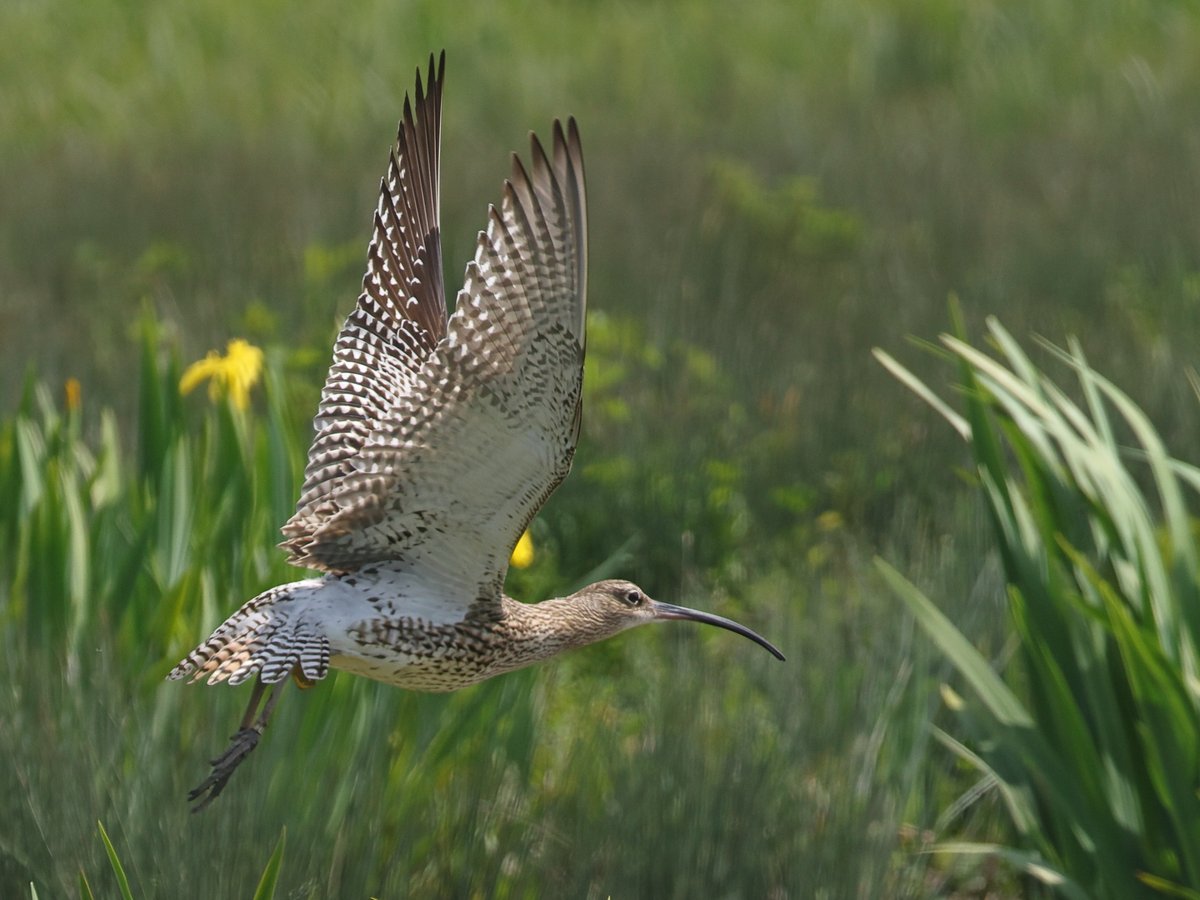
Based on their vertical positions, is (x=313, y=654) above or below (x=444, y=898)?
above

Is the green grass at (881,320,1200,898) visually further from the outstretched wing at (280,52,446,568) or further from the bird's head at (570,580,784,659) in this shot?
the outstretched wing at (280,52,446,568)

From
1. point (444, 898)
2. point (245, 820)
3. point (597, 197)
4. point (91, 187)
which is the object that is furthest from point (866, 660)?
point (91, 187)

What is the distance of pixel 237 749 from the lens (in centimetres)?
348

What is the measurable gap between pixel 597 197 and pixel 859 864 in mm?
6839

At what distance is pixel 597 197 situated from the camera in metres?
10.3

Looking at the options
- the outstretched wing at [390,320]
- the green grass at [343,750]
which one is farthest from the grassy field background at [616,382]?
the outstretched wing at [390,320]

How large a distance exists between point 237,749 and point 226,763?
38 mm

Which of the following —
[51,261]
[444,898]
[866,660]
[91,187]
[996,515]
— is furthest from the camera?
[91,187]

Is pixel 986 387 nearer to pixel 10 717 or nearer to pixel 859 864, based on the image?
pixel 859 864

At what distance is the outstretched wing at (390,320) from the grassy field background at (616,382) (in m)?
0.34

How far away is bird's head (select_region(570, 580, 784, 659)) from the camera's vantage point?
13.7ft

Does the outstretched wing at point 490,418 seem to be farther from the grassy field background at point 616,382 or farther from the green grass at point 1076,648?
the green grass at point 1076,648

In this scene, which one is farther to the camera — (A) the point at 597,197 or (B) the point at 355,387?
(A) the point at 597,197

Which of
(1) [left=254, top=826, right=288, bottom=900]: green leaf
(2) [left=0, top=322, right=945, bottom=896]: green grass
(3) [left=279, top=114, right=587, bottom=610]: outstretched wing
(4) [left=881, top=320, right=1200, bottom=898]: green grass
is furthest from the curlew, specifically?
(4) [left=881, top=320, right=1200, bottom=898]: green grass
